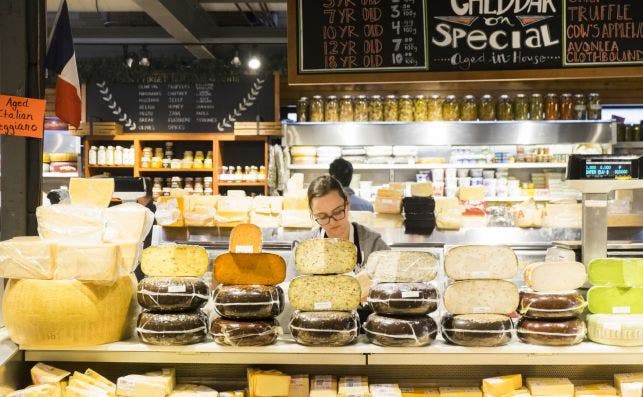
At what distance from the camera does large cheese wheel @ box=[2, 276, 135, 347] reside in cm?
235

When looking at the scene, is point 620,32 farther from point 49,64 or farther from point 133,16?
point 133,16

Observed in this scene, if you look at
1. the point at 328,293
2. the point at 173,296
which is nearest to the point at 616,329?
the point at 328,293

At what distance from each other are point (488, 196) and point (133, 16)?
18.6ft

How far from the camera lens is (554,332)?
7.59 ft

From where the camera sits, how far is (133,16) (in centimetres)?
926

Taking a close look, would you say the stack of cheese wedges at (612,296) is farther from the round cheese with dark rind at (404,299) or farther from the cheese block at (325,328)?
the cheese block at (325,328)

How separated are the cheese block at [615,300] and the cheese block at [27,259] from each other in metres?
2.05

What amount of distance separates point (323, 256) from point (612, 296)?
3.65 ft

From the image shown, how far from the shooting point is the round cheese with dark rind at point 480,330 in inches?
90.0

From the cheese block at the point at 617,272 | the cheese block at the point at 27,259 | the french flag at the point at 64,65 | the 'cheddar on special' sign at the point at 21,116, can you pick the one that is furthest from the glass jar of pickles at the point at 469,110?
the cheese block at the point at 27,259

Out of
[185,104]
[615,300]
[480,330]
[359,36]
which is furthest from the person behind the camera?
Answer: [185,104]

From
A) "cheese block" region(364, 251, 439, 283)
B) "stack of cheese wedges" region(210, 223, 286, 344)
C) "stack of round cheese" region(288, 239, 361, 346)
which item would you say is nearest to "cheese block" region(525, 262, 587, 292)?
"cheese block" region(364, 251, 439, 283)

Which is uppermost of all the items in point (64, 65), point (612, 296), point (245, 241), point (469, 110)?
point (469, 110)

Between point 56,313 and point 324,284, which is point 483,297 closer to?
point 324,284
